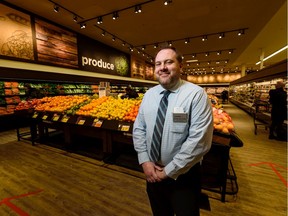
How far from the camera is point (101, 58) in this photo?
9688mm

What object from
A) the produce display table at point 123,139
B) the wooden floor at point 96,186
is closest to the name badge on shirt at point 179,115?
the produce display table at point 123,139

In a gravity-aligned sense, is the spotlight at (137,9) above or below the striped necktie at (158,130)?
above

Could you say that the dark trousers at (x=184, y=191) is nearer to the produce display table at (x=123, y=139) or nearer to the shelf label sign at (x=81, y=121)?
the produce display table at (x=123, y=139)

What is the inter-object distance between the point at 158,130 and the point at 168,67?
1.61 feet

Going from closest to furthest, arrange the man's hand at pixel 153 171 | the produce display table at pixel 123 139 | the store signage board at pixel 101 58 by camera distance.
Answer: the man's hand at pixel 153 171 → the produce display table at pixel 123 139 → the store signage board at pixel 101 58

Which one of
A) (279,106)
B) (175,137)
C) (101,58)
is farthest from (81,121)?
(101,58)

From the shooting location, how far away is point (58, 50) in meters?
6.96

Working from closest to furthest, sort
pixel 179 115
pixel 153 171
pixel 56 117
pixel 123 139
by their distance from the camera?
pixel 179 115 → pixel 153 171 → pixel 123 139 → pixel 56 117

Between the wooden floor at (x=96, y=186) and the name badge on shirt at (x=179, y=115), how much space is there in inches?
57.7

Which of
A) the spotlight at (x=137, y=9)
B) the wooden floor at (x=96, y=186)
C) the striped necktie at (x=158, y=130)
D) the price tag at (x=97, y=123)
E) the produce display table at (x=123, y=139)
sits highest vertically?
the spotlight at (x=137, y=9)

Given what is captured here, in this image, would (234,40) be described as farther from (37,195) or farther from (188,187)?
(37,195)

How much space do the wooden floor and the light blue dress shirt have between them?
1.22 m

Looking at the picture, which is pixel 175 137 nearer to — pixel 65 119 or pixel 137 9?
pixel 65 119

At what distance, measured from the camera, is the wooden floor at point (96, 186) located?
6.66 ft
